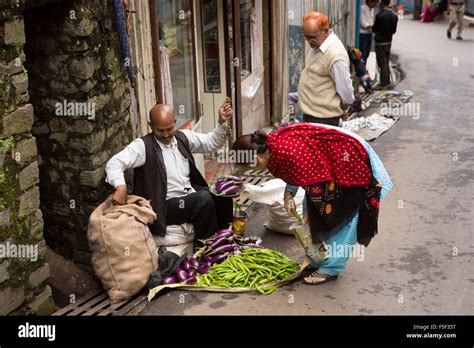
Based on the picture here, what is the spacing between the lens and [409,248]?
677 cm

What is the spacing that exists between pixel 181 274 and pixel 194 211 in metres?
0.64

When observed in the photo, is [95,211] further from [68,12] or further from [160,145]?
[68,12]

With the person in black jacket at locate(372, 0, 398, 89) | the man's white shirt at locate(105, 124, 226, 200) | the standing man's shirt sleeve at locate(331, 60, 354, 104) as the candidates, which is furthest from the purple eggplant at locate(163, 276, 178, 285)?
the person in black jacket at locate(372, 0, 398, 89)

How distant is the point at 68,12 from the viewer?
5691 millimetres

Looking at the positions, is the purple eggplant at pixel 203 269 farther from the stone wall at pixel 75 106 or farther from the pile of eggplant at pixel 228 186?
the stone wall at pixel 75 106

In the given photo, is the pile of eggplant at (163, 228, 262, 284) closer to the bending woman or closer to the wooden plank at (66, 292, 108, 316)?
the wooden plank at (66, 292, 108, 316)

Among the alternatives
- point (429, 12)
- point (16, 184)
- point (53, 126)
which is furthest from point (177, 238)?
point (429, 12)

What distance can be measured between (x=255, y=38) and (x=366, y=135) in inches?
88.5

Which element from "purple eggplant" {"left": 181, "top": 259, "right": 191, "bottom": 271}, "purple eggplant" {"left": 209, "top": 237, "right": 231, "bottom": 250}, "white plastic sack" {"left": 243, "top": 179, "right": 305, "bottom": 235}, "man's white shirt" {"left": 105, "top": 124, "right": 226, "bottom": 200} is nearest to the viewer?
"man's white shirt" {"left": 105, "top": 124, "right": 226, "bottom": 200}

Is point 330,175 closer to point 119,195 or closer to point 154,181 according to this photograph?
point 154,181

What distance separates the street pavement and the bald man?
2.55 ft

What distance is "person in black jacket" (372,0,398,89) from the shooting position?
1341 cm

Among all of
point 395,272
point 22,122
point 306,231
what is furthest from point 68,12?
point 395,272

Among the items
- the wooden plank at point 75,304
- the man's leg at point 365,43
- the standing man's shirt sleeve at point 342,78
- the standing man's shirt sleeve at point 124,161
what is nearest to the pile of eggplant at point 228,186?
the standing man's shirt sleeve at point 124,161
